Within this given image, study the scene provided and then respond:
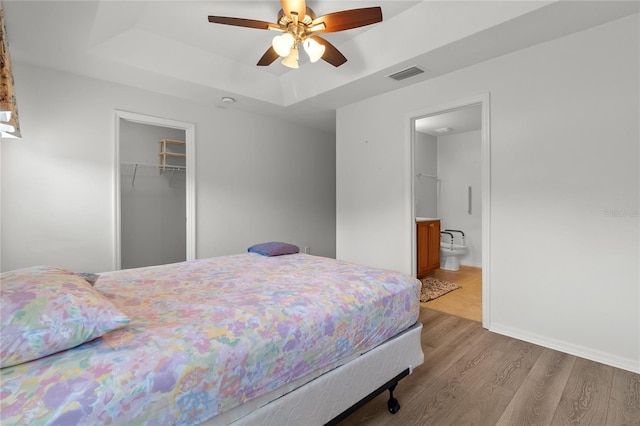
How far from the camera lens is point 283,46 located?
7.31 ft

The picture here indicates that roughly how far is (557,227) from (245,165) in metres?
3.62

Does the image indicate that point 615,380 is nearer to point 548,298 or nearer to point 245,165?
point 548,298

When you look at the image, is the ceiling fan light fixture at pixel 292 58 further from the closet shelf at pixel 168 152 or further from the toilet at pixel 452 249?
the toilet at pixel 452 249

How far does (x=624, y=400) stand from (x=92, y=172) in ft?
15.2

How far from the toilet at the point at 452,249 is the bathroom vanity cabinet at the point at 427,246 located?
375 mm

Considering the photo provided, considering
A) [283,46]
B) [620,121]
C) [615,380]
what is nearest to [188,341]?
[283,46]

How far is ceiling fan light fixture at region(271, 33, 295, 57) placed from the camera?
2.19 metres

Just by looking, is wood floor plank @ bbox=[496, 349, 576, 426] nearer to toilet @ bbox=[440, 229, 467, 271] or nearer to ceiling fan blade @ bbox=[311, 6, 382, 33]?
ceiling fan blade @ bbox=[311, 6, 382, 33]

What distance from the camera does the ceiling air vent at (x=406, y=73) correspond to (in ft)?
9.80

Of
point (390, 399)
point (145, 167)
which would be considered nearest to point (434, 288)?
point (390, 399)

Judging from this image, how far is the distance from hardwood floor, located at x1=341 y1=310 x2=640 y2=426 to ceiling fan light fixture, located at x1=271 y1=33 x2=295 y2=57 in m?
2.47

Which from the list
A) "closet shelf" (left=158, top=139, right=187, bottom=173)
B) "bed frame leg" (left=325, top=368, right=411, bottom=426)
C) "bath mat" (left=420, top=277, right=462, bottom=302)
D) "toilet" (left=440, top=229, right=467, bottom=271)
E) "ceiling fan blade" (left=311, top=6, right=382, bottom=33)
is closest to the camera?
"bed frame leg" (left=325, top=368, right=411, bottom=426)

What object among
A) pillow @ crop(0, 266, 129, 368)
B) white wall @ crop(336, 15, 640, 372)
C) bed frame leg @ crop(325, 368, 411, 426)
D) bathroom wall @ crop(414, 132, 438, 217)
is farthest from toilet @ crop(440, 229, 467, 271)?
pillow @ crop(0, 266, 129, 368)

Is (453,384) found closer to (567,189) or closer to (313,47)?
(567,189)
